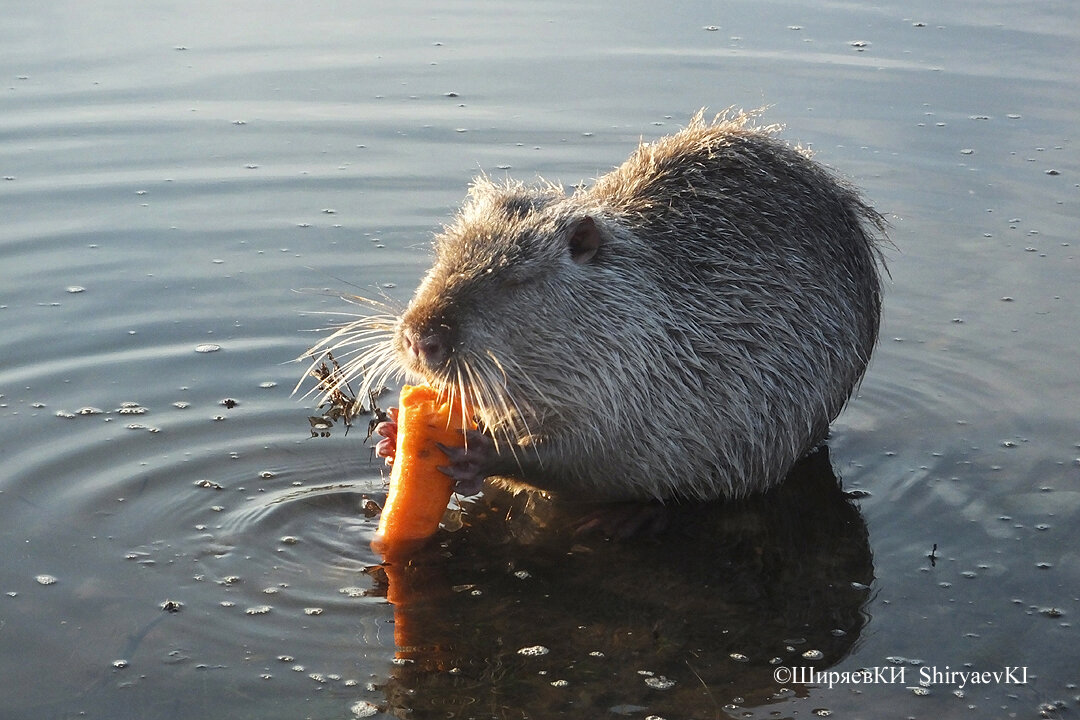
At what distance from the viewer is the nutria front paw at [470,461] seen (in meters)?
4.17

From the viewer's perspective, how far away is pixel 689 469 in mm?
4566

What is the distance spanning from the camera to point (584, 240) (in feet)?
14.4

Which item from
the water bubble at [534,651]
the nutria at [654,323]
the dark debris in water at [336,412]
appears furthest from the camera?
the dark debris in water at [336,412]

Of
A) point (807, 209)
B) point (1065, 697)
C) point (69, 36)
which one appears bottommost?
point (1065, 697)

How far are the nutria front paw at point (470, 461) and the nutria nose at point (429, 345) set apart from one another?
31cm

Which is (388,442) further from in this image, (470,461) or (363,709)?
(363,709)

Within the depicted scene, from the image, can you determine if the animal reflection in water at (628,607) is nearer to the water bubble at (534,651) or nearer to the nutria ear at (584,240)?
the water bubble at (534,651)

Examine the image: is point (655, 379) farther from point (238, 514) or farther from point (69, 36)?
point (69, 36)

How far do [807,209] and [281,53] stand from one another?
5143 mm

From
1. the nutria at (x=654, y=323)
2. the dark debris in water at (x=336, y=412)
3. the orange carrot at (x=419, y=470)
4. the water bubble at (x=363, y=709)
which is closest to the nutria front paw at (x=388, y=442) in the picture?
the nutria at (x=654, y=323)

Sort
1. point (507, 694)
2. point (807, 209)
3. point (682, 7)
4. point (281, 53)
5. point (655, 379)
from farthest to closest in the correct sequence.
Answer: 1. point (682, 7)
2. point (281, 53)
3. point (807, 209)
4. point (655, 379)
5. point (507, 694)

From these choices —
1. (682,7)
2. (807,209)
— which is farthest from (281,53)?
(807,209)

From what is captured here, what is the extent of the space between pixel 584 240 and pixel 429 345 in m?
0.73

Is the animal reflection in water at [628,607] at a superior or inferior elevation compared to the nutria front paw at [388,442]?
inferior
